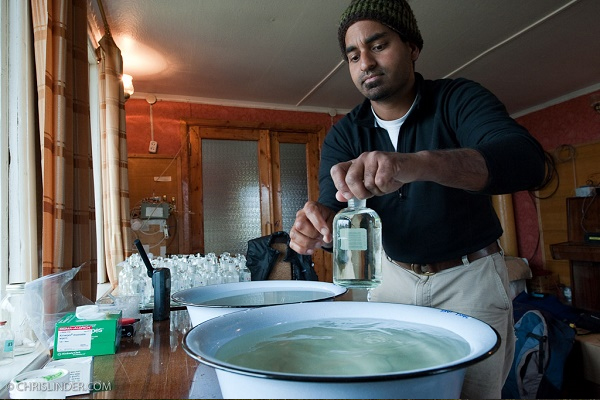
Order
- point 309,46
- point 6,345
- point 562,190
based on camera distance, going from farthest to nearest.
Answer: point 562,190 → point 309,46 → point 6,345

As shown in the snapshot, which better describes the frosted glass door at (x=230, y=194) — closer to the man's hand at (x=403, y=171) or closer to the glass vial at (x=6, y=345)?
the glass vial at (x=6, y=345)

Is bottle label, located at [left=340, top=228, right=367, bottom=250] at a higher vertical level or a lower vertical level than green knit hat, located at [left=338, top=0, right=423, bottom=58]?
lower

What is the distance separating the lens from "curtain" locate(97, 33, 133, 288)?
3021 mm

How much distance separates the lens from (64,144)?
1691 mm

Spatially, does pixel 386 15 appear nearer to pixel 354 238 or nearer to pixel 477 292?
pixel 354 238

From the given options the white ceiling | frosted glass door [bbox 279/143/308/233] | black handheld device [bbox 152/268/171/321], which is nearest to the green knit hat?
black handheld device [bbox 152/268/171/321]

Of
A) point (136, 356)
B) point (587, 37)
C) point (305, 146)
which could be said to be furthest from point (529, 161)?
point (305, 146)

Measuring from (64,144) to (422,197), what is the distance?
1488 millimetres

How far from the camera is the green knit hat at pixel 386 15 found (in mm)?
1127

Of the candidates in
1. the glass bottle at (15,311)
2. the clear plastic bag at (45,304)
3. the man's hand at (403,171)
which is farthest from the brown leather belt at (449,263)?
the glass bottle at (15,311)

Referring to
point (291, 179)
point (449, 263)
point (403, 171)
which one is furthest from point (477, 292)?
point (291, 179)

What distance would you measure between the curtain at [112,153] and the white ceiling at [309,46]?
27 centimetres

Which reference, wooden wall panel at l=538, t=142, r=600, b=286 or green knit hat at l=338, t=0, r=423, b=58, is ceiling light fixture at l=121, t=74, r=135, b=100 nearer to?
green knit hat at l=338, t=0, r=423, b=58

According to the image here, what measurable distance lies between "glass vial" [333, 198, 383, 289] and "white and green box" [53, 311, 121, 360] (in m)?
0.49
